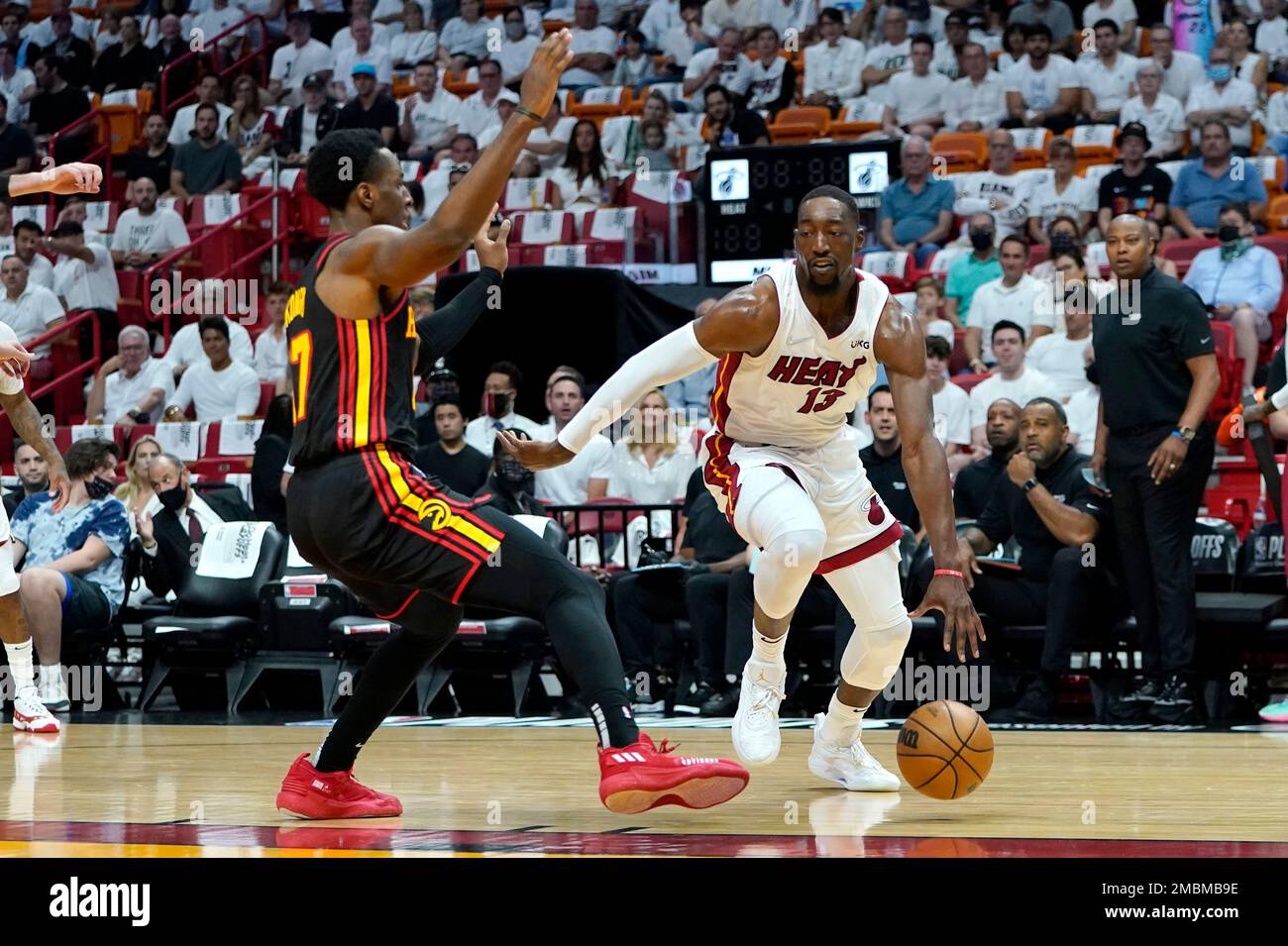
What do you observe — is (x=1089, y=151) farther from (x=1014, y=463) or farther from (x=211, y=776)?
(x=211, y=776)

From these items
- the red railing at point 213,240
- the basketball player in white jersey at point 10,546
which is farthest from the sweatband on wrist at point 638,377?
the red railing at point 213,240

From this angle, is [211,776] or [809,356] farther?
[211,776]

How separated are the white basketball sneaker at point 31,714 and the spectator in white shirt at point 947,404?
5578 millimetres

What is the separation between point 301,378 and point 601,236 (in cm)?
1060

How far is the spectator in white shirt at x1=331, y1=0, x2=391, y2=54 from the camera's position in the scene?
19.0 meters

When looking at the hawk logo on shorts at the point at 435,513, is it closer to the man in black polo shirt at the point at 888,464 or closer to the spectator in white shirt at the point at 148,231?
the man in black polo shirt at the point at 888,464

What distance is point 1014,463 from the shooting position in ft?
29.0

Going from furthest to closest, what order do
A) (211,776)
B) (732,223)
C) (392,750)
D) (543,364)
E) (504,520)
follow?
(732,223) → (543,364) → (392,750) → (211,776) → (504,520)

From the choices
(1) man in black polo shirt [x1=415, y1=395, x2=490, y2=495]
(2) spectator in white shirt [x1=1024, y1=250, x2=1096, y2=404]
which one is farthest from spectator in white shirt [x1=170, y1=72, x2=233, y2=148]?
(2) spectator in white shirt [x1=1024, y1=250, x2=1096, y2=404]

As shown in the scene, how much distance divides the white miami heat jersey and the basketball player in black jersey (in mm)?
1093

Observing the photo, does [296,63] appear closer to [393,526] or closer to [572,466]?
[572,466]

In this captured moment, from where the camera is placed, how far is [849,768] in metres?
5.82

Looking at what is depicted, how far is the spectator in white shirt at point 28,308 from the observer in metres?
15.4
